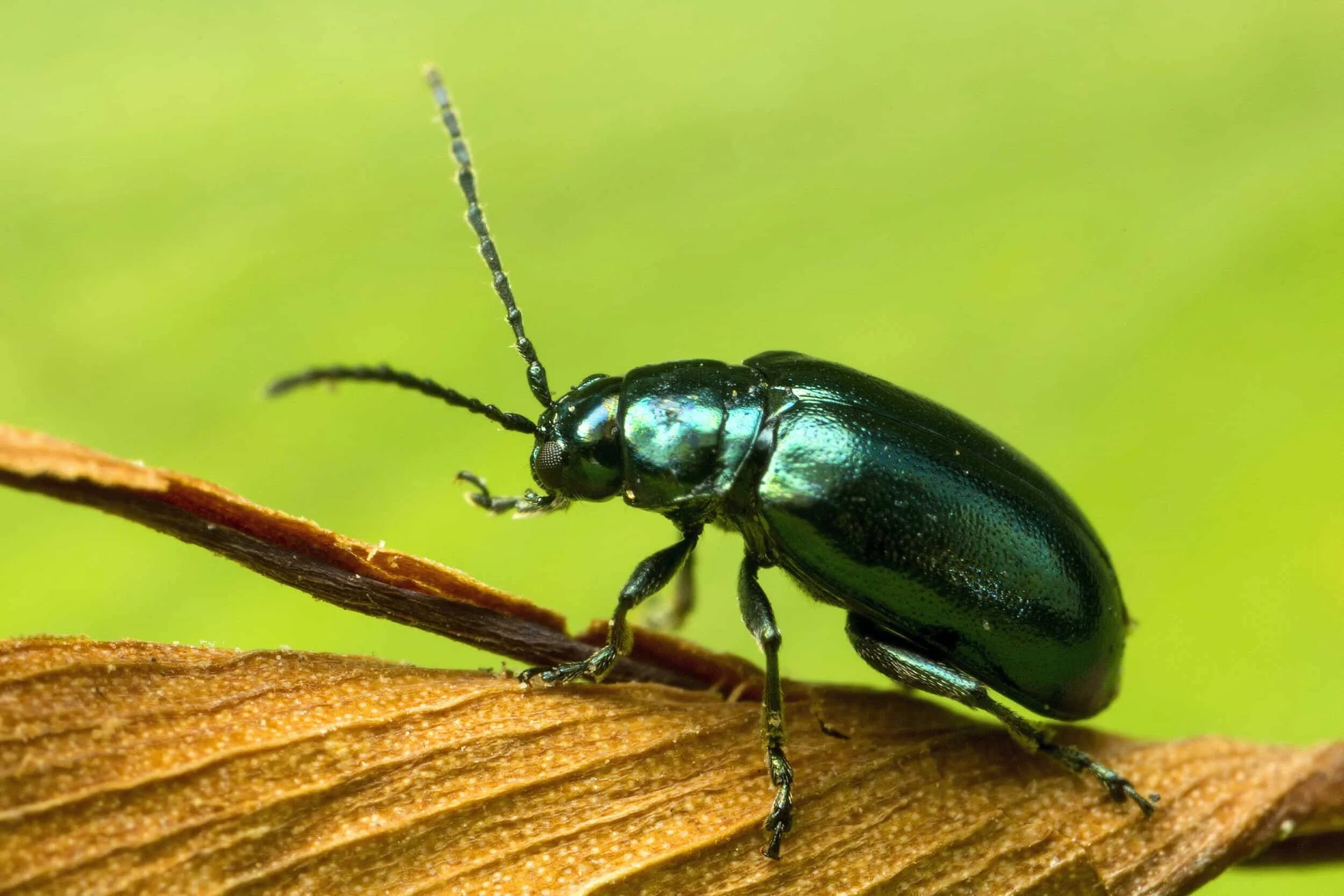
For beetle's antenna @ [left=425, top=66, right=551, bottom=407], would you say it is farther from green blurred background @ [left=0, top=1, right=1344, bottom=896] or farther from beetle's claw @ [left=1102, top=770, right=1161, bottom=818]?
beetle's claw @ [left=1102, top=770, right=1161, bottom=818]

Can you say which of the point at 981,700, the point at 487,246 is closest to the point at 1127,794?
the point at 981,700

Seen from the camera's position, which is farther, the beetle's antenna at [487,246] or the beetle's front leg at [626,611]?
the beetle's antenna at [487,246]

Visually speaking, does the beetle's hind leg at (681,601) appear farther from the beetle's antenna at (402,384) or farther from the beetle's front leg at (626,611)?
the beetle's antenna at (402,384)

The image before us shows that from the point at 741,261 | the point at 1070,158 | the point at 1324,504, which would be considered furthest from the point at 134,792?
the point at 1070,158

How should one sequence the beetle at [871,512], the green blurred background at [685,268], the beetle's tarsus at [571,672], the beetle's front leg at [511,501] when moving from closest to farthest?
the beetle's tarsus at [571,672] < the beetle at [871,512] < the beetle's front leg at [511,501] < the green blurred background at [685,268]

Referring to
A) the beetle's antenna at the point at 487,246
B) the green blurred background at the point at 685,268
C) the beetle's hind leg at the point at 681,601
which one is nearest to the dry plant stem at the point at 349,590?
the green blurred background at the point at 685,268

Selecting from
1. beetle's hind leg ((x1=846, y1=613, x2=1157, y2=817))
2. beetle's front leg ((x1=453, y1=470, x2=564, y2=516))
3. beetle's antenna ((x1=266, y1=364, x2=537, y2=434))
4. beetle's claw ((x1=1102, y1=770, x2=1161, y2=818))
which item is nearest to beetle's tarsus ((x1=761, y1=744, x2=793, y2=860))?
beetle's hind leg ((x1=846, y1=613, x2=1157, y2=817))

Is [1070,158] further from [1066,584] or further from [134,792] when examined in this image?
[134,792]

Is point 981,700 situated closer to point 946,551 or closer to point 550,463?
point 946,551
